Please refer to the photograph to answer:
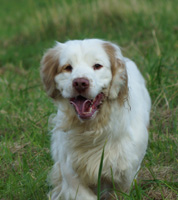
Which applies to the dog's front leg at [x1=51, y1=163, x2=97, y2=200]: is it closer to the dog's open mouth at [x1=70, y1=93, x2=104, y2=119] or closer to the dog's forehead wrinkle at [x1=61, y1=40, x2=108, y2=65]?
the dog's open mouth at [x1=70, y1=93, x2=104, y2=119]

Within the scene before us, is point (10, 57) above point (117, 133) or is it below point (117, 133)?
below

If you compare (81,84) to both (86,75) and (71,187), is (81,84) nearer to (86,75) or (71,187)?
(86,75)

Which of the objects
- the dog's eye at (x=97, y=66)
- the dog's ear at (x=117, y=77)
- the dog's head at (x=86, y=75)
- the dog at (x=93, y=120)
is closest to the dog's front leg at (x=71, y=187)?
the dog at (x=93, y=120)

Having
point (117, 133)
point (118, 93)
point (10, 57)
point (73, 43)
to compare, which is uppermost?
point (73, 43)

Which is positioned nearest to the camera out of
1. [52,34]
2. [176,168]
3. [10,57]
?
[176,168]

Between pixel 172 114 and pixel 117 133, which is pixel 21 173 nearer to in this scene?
pixel 117 133

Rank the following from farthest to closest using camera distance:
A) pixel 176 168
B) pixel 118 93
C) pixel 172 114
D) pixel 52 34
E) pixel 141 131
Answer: pixel 52 34 → pixel 172 114 → pixel 176 168 → pixel 141 131 → pixel 118 93

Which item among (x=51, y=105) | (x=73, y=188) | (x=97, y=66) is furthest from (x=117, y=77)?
Answer: (x=51, y=105)

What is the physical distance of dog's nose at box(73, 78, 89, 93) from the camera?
114 inches

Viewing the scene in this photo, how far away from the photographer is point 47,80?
10.8ft

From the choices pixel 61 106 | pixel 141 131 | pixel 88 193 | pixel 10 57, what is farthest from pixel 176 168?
pixel 10 57

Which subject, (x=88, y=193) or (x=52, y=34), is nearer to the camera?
(x=88, y=193)

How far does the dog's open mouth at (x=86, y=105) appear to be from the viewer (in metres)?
2.98

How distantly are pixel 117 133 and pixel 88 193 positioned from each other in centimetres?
49
